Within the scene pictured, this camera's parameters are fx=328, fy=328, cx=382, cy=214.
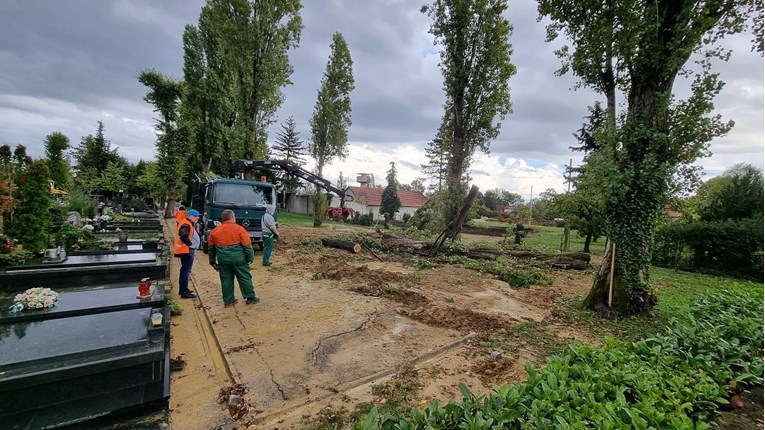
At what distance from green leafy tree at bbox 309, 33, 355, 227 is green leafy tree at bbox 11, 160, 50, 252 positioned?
23.0m

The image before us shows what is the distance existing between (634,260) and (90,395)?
775 centimetres

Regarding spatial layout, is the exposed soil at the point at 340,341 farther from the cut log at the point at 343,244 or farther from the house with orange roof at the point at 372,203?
the house with orange roof at the point at 372,203

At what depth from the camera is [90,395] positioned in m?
2.88

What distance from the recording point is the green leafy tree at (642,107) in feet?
17.4

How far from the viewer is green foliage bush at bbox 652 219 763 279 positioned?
39.1 feet

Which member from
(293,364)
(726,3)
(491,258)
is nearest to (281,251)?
(491,258)

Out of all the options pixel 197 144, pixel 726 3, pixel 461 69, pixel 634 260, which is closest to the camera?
pixel 726 3

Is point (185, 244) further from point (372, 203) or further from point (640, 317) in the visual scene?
point (372, 203)

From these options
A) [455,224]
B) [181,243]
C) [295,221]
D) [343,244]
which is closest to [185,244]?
[181,243]

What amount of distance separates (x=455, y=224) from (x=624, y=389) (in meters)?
9.63

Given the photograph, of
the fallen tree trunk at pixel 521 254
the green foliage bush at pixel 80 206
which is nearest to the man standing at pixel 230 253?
the fallen tree trunk at pixel 521 254

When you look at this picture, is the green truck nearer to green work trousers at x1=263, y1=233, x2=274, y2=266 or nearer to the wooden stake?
green work trousers at x1=263, y1=233, x2=274, y2=266

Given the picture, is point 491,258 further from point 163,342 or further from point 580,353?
point 163,342

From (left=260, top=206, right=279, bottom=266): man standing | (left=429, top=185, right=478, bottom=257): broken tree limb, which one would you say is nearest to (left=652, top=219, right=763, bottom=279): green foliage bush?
(left=429, top=185, right=478, bottom=257): broken tree limb
